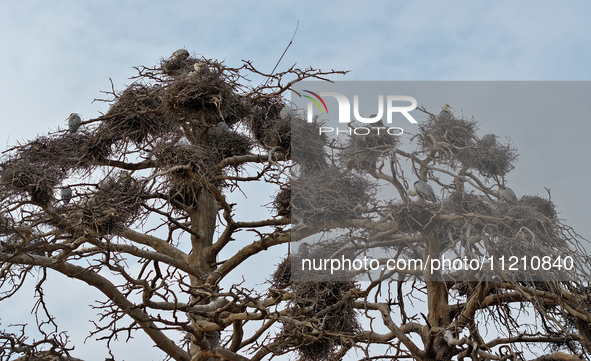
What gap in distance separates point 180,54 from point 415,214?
152 inches

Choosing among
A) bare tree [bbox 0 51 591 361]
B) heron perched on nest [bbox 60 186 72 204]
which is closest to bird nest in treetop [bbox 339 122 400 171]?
bare tree [bbox 0 51 591 361]

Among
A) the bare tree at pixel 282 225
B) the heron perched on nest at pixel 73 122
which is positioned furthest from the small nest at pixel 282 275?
the heron perched on nest at pixel 73 122

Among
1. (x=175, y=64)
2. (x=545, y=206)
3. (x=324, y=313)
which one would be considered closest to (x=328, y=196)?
(x=324, y=313)

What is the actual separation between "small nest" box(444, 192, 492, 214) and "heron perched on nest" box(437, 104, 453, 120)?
3.69 ft

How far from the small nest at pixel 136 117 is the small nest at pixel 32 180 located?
100cm

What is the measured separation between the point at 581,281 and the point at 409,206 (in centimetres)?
165

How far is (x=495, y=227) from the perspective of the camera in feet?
18.0

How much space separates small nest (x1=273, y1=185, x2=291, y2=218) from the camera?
6.86 meters

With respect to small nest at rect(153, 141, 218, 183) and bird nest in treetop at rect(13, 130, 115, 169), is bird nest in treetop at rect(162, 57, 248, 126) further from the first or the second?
bird nest in treetop at rect(13, 130, 115, 169)

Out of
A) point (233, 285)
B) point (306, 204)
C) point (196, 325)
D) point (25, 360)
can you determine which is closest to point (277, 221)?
point (306, 204)

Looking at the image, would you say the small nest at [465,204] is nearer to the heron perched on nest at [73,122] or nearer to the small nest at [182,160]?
the small nest at [182,160]

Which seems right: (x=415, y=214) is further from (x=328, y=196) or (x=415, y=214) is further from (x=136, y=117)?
(x=136, y=117)

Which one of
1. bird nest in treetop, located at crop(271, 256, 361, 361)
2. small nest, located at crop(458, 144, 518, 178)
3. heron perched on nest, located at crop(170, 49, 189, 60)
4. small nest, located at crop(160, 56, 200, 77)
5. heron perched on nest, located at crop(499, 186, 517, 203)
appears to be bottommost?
bird nest in treetop, located at crop(271, 256, 361, 361)

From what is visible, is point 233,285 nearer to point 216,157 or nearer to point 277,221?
point 277,221
